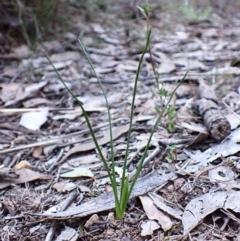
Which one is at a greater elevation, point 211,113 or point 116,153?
point 211,113

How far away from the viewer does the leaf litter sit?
34.9 inches

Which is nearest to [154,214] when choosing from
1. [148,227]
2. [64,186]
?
[148,227]

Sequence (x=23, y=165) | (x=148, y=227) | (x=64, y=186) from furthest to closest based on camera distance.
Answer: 1. (x=23, y=165)
2. (x=64, y=186)
3. (x=148, y=227)

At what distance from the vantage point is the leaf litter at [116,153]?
887 millimetres

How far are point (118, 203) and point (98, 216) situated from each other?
7 centimetres

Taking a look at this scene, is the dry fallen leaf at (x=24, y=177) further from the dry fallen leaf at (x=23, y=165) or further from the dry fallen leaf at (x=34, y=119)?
the dry fallen leaf at (x=34, y=119)

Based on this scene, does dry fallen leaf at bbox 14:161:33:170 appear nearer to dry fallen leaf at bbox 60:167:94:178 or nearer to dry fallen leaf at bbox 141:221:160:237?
dry fallen leaf at bbox 60:167:94:178

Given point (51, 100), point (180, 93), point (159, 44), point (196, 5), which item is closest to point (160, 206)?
point (180, 93)

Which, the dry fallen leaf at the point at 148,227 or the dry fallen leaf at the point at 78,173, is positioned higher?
the dry fallen leaf at the point at 148,227

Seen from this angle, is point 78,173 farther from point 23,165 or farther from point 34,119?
point 34,119

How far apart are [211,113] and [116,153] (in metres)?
0.29

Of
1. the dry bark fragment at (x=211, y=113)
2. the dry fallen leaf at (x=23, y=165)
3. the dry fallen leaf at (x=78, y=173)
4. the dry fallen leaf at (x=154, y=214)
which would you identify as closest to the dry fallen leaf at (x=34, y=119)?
the dry fallen leaf at (x=23, y=165)

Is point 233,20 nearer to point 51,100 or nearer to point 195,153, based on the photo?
point 51,100

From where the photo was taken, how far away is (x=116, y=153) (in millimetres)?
1201
